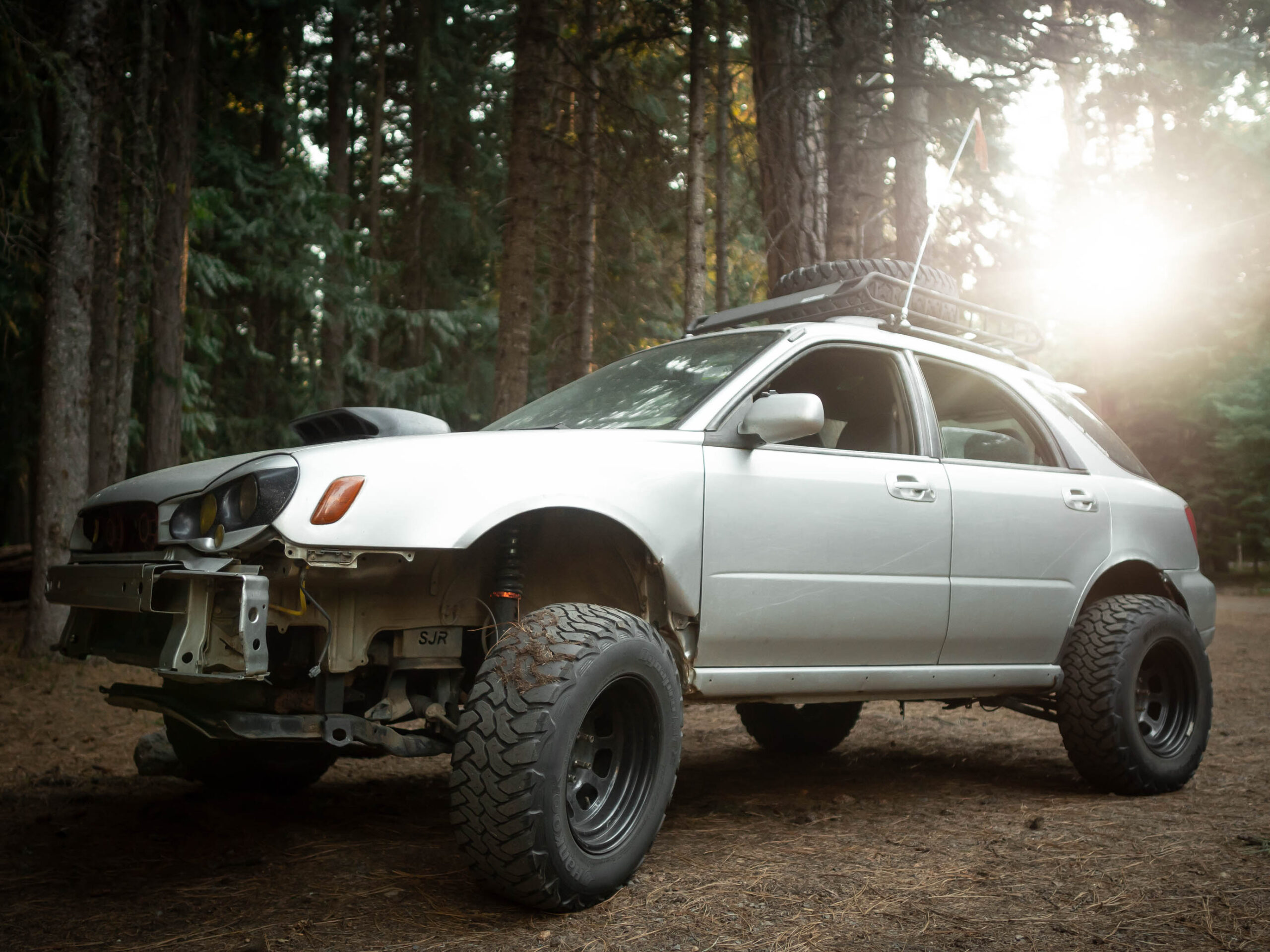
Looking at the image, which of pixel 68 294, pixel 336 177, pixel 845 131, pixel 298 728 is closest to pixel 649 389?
pixel 298 728

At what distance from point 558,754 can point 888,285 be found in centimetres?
302

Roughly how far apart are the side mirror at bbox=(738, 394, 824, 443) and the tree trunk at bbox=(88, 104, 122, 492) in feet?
29.5

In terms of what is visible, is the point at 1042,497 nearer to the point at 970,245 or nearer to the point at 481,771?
the point at 481,771

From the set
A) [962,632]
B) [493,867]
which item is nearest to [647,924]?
[493,867]

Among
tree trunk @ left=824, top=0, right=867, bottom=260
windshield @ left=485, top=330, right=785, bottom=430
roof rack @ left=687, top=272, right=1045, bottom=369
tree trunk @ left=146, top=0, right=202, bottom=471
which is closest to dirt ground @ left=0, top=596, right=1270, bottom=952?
windshield @ left=485, top=330, right=785, bottom=430

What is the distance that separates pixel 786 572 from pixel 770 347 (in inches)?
36.7

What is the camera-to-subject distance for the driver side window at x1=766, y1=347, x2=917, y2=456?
470cm

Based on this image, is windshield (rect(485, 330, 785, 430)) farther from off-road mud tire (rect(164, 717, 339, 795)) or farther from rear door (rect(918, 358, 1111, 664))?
off-road mud tire (rect(164, 717, 339, 795))

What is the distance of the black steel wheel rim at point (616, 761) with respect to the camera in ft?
11.0

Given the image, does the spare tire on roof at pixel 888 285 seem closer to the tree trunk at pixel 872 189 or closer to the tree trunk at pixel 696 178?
the tree trunk at pixel 872 189

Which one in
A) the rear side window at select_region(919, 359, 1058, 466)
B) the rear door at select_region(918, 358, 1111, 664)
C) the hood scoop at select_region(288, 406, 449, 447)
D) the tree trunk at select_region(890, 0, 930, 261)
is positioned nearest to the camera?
the hood scoop at select_region(288, 406, 449, 447)

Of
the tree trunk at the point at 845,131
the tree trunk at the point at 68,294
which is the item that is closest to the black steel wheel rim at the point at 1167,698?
the tree trunk at the point at 845,131

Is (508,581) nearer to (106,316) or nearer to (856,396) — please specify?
(856,396)

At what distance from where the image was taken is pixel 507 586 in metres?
3.49
